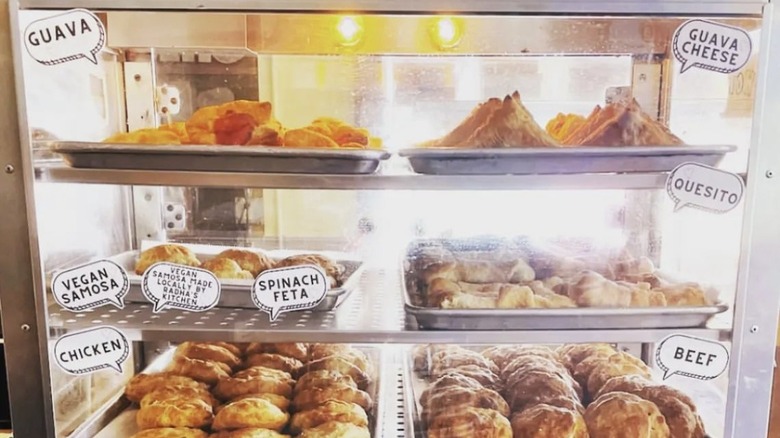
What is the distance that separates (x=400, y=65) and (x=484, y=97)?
210 mm

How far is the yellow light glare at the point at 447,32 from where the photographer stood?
1.27 metres

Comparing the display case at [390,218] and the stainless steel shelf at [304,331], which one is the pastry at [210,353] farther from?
the stainless steel shelf at [304,331]

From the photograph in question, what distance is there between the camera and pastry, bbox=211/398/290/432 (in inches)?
47.3

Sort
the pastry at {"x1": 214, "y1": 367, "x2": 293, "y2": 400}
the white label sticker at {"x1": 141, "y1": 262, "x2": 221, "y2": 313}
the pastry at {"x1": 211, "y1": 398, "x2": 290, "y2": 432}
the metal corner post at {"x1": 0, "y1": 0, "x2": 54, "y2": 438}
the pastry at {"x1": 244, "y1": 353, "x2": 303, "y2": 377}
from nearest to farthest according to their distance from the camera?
the metal corner post at {"x1": 0, "y1": 0, "x2": 54, "y2": 438}
the white label sticker at {"x1": 141, "y1": 262, "x2": 221, "y2": 313}
the pastry at {"x1": 211, "y1": 398, "x2": 290, "y2": 432}
the pastry at {"x1": 214, "y1": 367, "x2": 293, "y2": 400}
the pastry at {"x1": 244, "y1": 353, "x2": 303, "y2": 377}

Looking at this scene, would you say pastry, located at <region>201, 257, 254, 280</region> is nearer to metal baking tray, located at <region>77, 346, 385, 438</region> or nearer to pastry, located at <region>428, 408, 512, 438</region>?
A: metal baking tray, located at <region>77, 346, 385, 438</region>

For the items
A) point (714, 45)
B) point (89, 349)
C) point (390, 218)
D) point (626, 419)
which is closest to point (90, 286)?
point (89, 349)

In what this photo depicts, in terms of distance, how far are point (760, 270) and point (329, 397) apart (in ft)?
2.91

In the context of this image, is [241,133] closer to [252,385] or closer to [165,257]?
[165,257]

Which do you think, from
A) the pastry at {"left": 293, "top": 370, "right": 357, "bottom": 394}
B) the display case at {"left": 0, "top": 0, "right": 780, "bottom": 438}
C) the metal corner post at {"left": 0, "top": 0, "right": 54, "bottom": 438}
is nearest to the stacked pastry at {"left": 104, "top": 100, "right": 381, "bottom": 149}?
the display case at {"left": 0, "top": 0, "right": 780, "bottom": 438}

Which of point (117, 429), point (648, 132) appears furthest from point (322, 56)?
point (117, 429)

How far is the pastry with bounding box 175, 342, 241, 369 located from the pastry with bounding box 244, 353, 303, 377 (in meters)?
0.04

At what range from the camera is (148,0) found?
990mm

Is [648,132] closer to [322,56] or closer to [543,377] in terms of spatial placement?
[543,377]

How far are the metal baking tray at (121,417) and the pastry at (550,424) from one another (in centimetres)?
32
